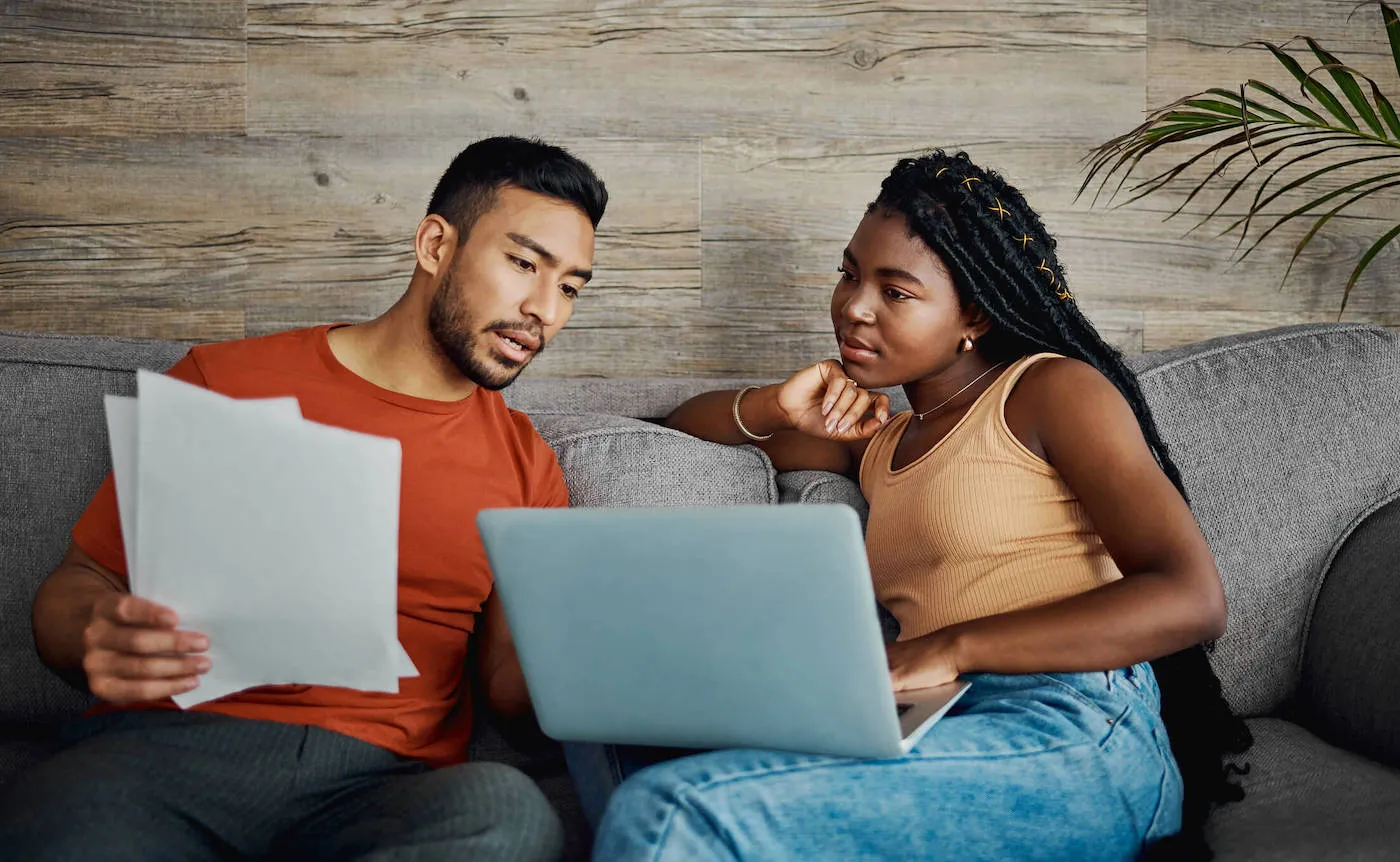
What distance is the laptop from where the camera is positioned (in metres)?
0.85

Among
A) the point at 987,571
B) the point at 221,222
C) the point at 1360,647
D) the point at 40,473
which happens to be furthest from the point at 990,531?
the point at 221,222

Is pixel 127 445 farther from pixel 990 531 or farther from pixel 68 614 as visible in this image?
pixel 990 531

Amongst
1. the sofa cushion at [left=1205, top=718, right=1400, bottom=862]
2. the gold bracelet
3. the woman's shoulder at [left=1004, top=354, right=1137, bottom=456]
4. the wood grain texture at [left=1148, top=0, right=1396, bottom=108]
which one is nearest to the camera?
the sofa cushion at [left=1205, top=718, right=1400, bottom=862]

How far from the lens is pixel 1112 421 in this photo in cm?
123

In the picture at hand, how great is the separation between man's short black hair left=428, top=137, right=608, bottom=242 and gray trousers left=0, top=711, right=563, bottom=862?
0.69m

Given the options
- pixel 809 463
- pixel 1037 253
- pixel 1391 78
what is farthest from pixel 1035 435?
pixel 1391 78

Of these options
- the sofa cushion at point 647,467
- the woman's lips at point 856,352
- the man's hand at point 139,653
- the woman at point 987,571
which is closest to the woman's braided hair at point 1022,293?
the woman at point 987,571

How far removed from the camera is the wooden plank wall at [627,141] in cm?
186

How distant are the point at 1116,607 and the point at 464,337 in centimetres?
85

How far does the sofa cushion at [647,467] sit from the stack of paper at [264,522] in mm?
604

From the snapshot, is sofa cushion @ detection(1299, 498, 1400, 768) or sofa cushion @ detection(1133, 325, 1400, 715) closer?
sofa cushion @ detection(1299, 498, 1400, 768)

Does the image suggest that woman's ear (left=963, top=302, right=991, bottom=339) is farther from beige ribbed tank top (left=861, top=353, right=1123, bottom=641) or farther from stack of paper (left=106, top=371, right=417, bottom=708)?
stack of paper (left=106, top=371, right=417, bottom=708)

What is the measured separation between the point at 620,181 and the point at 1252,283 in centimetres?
119

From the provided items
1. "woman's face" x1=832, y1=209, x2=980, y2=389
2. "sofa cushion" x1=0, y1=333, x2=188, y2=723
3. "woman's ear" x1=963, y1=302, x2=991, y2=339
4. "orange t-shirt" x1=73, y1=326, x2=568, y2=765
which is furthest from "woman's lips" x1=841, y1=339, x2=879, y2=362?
"sofa cushion" x1=0, y1=333, x2=188, y2=723
